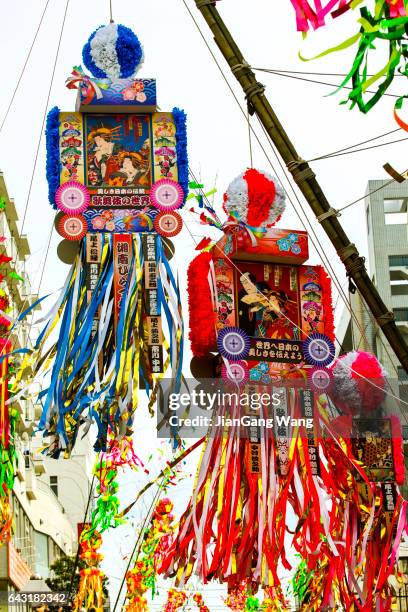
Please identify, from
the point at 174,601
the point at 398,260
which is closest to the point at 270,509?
the point at 174,601

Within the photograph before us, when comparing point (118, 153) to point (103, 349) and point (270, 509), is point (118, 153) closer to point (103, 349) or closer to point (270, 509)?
point (103, 349)

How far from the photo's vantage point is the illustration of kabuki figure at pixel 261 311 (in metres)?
8.56

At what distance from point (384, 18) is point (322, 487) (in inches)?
149

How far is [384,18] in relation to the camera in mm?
5516

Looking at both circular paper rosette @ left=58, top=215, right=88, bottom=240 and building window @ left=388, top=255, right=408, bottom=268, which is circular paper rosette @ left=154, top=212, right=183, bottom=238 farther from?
building window @ left=388, top=255, right=408, bottom=268

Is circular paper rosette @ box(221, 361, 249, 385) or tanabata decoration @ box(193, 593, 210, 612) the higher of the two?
circular paper rosette @ box(221, 361, 249, 385)

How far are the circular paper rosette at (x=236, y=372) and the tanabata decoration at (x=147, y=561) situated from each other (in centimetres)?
777

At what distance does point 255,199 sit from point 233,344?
38.6 inches

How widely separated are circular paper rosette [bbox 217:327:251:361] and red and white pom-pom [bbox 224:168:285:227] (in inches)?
29.6

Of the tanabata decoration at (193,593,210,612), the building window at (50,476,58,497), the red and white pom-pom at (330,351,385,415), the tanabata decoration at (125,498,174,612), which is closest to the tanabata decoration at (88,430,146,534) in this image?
the tanabata decoration at (125,498,174,612)

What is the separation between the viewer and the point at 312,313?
8.73 m

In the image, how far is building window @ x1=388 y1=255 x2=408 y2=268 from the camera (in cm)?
4044

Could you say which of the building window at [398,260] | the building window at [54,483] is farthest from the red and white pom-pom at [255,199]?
the building window at [54,483]

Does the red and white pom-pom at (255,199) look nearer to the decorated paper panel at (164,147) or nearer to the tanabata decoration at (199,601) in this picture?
the decorated paper panel at (164,147)
